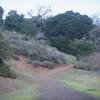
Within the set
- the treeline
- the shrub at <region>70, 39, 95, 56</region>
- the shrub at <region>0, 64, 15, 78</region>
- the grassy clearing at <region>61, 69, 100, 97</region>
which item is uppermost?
the treeline

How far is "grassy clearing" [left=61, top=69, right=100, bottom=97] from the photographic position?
22188 millimetres

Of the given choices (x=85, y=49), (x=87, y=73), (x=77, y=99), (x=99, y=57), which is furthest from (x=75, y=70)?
(x=77, y=99)

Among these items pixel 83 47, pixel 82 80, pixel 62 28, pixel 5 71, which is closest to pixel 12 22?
pixel 62 28

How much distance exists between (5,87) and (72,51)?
2488cm

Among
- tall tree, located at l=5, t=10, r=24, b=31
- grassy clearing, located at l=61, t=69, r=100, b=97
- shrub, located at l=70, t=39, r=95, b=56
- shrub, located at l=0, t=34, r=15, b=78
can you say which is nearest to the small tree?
shrub, located at l=0, t=34, r=15, b=78

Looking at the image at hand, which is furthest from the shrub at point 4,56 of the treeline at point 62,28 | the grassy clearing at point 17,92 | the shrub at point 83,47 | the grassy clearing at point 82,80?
the treeline at point 62,28

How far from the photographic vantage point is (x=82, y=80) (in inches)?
1041

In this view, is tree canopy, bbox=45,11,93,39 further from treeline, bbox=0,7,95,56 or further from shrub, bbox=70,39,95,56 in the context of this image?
shrub, bbox=70,39,95,56

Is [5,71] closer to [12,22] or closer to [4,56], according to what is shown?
[4,56]

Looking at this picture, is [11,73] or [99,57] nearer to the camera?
[11,73]

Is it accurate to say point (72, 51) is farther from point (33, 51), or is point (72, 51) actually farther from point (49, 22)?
point (49, 22)

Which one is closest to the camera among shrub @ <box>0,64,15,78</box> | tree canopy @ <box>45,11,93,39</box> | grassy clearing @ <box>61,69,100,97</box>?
grassy clearing @ <box>61,69,100,97</box>

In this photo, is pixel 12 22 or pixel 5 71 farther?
pixel 12 22

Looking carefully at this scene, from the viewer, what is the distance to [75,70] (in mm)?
31391
